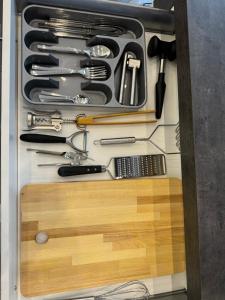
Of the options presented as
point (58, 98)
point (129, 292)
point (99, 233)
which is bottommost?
point (129, 292)

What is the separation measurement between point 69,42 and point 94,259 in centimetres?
58

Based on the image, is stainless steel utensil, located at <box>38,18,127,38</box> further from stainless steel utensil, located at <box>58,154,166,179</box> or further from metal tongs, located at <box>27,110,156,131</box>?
stainless steel utensil, located at <box>58,154,166,179</box>

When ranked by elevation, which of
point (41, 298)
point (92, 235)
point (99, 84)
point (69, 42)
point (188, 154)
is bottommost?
point (41, 298)

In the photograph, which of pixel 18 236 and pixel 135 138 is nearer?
pixel 18 236

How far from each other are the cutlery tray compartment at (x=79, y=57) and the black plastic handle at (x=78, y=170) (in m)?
0.16

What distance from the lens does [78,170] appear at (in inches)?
28.5

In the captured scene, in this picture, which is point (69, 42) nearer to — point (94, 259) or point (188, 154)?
point (188, 154)

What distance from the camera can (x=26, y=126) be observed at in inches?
28.8

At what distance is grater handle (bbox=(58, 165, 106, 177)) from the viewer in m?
0.71

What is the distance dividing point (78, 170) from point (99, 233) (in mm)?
167

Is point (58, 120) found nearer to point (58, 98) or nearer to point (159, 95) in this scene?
point (58, 98)

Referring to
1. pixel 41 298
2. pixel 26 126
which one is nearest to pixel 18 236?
pixel 41 298

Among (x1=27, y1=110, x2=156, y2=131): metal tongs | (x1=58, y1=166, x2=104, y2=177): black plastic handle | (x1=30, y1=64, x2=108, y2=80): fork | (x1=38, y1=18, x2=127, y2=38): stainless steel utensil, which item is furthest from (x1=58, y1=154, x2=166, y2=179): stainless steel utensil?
(x1=38, y1=18, x2=127, y2=38): stainless steel utensil

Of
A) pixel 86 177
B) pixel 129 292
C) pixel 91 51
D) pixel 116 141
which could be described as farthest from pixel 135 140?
pixel 129 292
